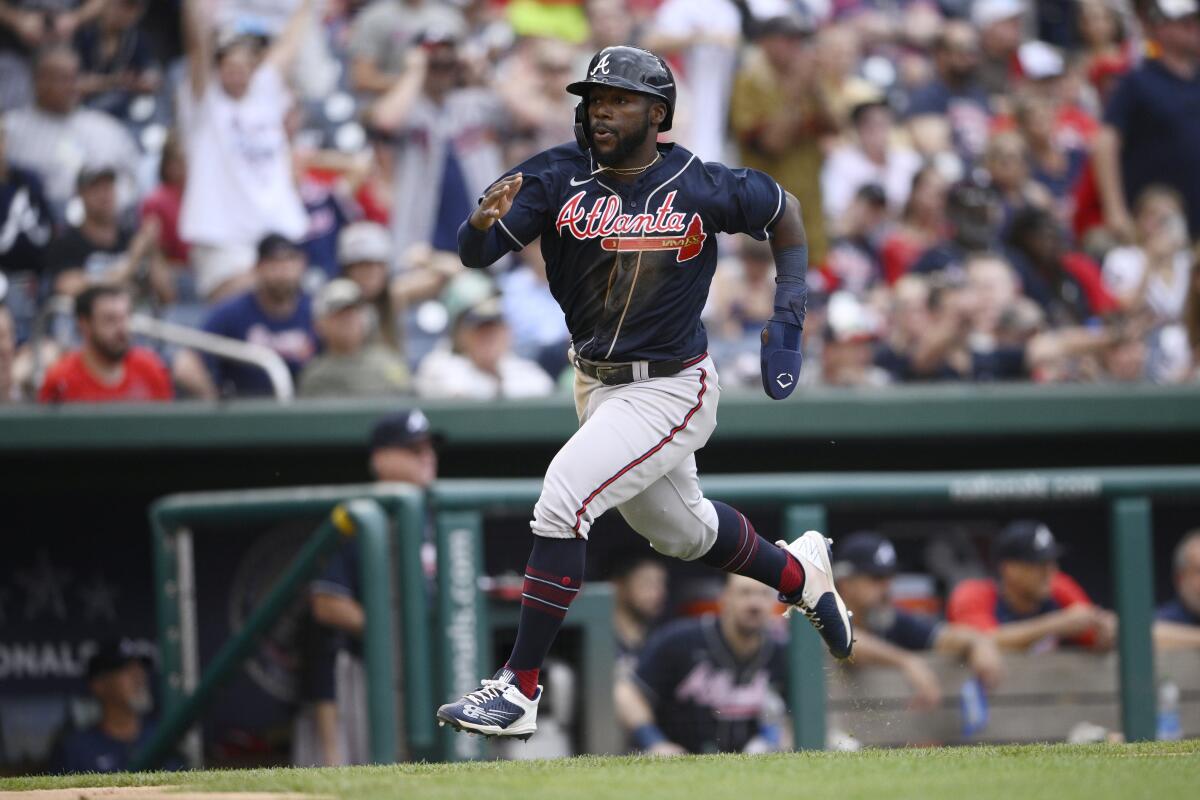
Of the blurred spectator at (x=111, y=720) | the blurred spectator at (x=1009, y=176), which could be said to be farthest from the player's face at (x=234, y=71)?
the blurred spectator at (x=1009, y=176)

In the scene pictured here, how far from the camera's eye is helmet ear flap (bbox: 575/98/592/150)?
14.3 ft

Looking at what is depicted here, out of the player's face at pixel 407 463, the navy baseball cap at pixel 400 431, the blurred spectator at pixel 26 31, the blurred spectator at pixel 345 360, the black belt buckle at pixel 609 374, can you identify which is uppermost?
the blurred spectator at pixel 26 31

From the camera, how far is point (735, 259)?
8.64 m

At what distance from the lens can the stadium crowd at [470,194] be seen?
7531 mm

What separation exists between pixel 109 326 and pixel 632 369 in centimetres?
320

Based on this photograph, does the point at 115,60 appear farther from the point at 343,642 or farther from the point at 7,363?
the point at 343,642

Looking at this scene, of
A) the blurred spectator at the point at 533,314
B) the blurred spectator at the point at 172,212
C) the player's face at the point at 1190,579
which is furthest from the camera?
the blurred spectator at the point at 172,212

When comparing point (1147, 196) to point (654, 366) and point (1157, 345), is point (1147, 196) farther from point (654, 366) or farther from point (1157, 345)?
point (654, 366)

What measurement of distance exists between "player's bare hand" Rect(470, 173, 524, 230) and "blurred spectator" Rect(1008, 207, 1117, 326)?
Result: 5.17 meters

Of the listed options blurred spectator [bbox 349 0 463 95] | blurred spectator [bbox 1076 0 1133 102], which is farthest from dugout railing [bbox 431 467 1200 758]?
blurred spectator [bbox 1076 0 1133 102]

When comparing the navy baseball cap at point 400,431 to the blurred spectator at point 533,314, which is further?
the blurred spectator at point 533,314

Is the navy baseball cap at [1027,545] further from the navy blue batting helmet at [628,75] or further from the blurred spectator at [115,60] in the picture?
the blurred spectator at [115,60]

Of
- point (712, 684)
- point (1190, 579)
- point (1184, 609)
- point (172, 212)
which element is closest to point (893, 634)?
point (712, 684)

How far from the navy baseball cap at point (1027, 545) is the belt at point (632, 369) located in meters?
2.80
